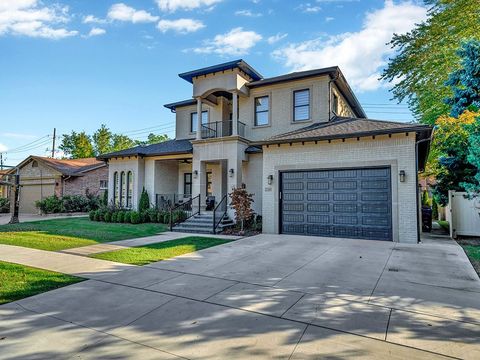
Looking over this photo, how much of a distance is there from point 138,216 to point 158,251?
785 centimetres

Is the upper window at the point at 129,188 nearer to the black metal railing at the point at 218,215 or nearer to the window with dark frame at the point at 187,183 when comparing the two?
the window with dark frame at the point at 187,183

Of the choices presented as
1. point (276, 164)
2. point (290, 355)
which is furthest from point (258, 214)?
point (290, 355)

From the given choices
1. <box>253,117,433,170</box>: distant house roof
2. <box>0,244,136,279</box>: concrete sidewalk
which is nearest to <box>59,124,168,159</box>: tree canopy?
<box>253,117,433,170</box>: distant house roof

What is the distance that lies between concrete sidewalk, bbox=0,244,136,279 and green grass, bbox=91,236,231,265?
1.34ft

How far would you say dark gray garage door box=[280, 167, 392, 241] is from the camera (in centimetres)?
1020

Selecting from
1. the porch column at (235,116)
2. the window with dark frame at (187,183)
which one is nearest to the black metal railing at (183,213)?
the window with dark frame at (187,183)

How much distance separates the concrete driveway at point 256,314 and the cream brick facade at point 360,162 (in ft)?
10.7

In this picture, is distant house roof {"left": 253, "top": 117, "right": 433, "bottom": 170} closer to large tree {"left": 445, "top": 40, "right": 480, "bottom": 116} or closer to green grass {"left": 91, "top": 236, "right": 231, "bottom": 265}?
large tree {"left": 445, "top": 40, "right": 480, "bottom": 116}

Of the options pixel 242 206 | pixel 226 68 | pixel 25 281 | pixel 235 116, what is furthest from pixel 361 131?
pixel 25 281

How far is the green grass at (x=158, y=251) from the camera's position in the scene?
714 cm

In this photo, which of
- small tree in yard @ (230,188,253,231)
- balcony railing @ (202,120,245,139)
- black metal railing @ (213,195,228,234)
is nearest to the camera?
black metal railing @ (213,195,228,234)

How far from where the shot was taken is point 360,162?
1050cm

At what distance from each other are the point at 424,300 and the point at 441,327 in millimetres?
981

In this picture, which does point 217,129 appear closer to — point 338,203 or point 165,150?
point 165,150
